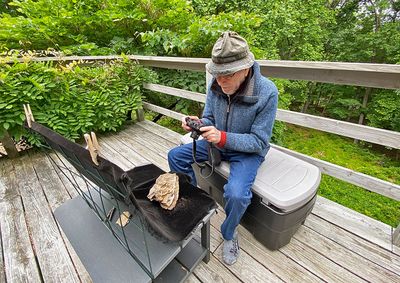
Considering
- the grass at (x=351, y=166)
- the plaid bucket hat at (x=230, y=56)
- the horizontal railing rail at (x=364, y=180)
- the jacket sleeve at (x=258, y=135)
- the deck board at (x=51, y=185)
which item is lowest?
the grass at (x=351, y=166)

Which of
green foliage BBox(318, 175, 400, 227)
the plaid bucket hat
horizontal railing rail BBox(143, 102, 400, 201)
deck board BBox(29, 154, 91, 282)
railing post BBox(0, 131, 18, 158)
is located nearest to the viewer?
the plaid bucket hat

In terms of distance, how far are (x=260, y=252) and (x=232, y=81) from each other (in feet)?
3.51

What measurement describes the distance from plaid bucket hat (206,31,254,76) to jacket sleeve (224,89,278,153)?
251 millimetres

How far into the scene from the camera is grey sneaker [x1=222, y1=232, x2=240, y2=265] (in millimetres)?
1277

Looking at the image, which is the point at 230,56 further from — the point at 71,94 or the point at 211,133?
the point at 71,94

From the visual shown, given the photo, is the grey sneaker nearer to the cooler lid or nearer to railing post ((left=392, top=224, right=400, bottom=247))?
the cooler lid

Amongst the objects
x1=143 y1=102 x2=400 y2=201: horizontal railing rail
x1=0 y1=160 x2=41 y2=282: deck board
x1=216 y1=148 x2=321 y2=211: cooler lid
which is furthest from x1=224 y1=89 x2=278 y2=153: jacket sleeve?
x1=0 y1=160 x2=41 y2=282: deck board

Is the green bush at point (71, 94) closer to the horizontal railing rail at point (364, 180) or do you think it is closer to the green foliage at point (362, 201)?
the horizontal railing rail at point (364, 180)

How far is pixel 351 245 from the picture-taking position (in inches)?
52.6

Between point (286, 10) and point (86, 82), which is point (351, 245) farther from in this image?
point (286, 10)

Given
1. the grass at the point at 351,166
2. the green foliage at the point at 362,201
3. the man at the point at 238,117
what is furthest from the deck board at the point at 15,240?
the grass at the point at 351,166

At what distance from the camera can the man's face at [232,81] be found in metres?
1.15

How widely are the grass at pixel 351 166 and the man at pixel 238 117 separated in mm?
4276

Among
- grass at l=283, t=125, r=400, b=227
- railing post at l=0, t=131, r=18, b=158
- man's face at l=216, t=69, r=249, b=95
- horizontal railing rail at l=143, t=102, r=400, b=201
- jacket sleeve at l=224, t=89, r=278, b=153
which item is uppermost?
man's face at l=216, t=69, r=249, b=95
